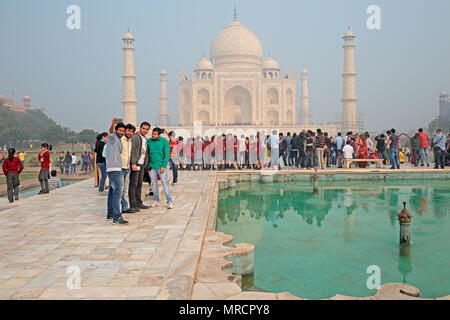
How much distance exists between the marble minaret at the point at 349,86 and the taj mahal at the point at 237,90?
1980mm

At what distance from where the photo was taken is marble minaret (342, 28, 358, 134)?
33094mm

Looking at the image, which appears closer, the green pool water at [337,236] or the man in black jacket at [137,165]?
the green pool water at [337,236]

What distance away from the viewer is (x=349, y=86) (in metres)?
33.2

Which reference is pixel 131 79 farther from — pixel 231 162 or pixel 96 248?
pixel 96 248

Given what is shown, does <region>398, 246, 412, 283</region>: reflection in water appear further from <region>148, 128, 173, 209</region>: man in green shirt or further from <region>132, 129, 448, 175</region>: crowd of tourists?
<region>132, 129, 448, 175</region>: crowd of tourists

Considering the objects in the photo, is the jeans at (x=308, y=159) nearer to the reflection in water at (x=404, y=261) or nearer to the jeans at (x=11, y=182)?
the reflection in water at (x=404, y=261)

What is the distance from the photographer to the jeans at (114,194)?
4.39 m

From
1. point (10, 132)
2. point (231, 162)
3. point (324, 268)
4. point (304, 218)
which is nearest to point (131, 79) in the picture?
point (10, 132)

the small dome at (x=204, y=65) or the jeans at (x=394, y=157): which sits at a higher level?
the small dome at (x=204, y=65)

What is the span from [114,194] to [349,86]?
31616mm

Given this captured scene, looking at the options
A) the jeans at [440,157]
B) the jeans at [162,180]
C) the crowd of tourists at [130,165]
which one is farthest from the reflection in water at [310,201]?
the jeans at [440,157]

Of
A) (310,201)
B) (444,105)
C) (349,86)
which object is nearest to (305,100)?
(349,86)

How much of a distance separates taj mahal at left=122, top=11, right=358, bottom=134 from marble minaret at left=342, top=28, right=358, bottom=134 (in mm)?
1980
